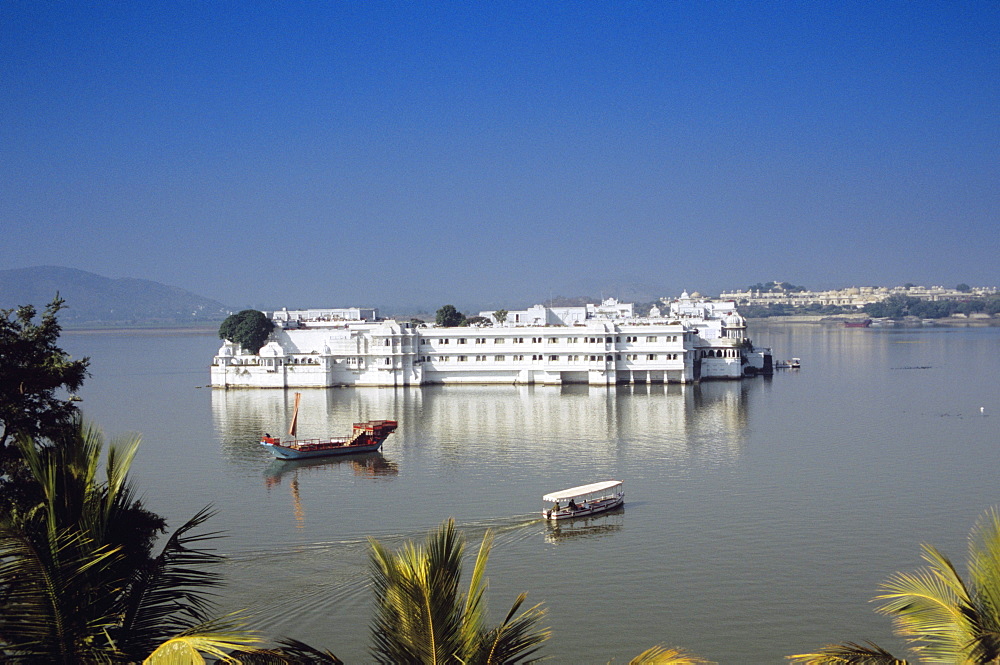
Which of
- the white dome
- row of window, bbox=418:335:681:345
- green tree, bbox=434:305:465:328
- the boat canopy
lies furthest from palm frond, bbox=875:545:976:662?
green tree, bbox=434:305:465:328

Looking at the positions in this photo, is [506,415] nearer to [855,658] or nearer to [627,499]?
[627,499]

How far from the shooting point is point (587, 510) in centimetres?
1812

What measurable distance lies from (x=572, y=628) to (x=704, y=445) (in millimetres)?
15094

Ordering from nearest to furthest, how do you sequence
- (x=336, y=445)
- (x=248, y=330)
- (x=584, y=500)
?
(x=584, y=500) < (x=336, y=445) < (x=248, y=330)

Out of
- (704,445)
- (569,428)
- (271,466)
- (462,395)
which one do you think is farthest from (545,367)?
(271,466)

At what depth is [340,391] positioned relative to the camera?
1713 inches

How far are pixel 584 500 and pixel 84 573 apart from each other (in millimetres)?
14738

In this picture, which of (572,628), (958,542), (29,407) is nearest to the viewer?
(29,407)

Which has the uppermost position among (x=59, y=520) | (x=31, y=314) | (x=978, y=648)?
(x=31, y=314)

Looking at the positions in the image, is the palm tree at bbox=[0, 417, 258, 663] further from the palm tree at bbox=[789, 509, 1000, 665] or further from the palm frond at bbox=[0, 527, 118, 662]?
the palm tree at bbox=[789, 509, 1000, 665]

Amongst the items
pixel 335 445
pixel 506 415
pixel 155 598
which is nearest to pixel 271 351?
pixel 506 415

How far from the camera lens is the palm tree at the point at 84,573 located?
4.41 m

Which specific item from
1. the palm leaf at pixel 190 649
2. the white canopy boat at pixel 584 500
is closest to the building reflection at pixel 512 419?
the white canopy boat at pixel 584 500

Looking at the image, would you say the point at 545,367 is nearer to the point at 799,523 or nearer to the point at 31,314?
the point at 799,523
